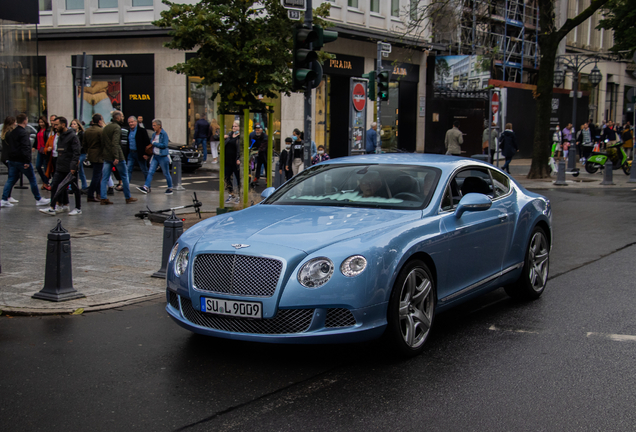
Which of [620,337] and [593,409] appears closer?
[593,409]

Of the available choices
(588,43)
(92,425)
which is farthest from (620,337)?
(588,43)

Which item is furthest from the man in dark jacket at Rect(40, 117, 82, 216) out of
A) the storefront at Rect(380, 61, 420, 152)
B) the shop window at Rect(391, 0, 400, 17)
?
the shop window at Rect(391, 0, 400, 17)

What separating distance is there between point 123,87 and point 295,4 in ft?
71.1

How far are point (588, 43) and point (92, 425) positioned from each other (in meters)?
59.9

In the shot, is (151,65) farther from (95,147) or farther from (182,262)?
(182,262)

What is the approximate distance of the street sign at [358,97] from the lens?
1958cm

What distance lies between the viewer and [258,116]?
2961 centimetres

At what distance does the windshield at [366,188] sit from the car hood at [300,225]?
0.70 feet

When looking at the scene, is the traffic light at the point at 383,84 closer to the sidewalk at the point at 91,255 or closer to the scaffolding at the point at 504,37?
the sidewalk at the point at 91,255

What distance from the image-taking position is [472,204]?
577cm

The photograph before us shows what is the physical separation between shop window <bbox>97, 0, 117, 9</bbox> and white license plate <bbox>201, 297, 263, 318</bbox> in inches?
1144

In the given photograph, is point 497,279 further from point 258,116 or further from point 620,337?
point 258,116

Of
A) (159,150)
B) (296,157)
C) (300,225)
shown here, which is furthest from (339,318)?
(296,157)

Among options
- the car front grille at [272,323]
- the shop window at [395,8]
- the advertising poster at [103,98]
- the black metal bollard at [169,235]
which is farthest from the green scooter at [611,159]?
the car front grille at [272,323]
